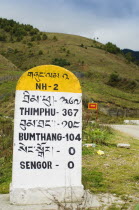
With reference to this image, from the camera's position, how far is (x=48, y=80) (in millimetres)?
5090

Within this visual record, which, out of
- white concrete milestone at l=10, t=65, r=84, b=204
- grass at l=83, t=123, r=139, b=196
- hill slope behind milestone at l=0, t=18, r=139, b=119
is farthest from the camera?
hill slope behind milestone at l=0, t=18, r=139, b=119

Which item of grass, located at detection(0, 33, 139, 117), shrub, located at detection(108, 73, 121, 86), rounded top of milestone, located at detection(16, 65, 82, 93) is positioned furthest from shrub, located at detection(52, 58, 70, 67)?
rounded top of milestone, located at detection(16, 65, 82, 93)

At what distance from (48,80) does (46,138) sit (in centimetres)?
85

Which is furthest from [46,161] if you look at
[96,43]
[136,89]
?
[96,43]

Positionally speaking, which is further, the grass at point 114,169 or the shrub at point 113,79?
the shrub at point 113,79

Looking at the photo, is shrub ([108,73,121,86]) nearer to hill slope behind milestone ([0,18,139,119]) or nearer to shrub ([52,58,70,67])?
hill slope behind milestone ([0,18,139,119])

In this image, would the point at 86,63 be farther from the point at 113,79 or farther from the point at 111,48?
the point at 111,48

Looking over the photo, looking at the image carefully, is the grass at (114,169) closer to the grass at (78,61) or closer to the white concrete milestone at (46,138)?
the white concrete milestone at (46,138)

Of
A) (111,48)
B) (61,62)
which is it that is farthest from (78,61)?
(111,48)

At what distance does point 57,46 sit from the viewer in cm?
6438

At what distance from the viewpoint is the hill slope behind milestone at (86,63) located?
34719mm

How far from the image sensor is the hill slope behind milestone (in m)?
34.7

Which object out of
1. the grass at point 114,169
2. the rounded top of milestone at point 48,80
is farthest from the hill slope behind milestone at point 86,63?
the rounded top of milestone at point 48,80

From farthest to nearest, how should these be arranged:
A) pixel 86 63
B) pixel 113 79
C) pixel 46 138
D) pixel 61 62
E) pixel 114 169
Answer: pixel 86 63 < pixel 61 62 < pixel 113 79 < pixel 114 169 < pixel 46 138
